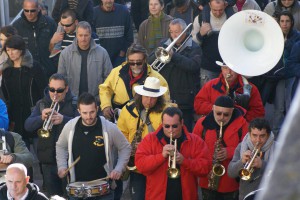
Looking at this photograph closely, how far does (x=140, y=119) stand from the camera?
22.3ft

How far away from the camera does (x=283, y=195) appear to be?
16.5 inches

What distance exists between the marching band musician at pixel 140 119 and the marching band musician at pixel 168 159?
20.5 inches

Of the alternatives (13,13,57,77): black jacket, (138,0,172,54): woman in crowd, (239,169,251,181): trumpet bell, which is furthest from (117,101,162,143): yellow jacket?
(138,0,172,54): woman in crowd

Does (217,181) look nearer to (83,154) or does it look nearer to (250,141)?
(250,141)

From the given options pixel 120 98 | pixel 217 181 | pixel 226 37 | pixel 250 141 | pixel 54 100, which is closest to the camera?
pixel 250 141

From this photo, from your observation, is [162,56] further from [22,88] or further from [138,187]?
[138,187]

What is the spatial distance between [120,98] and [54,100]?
0.92 metres

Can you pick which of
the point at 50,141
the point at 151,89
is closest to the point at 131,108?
the point at 151,89

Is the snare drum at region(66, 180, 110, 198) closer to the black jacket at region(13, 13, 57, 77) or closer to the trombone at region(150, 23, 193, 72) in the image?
the trombone at region(150, 23, 193, 72)

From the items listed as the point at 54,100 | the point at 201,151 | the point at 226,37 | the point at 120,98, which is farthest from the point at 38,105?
the point at 226,37

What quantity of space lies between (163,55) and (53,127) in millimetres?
2007

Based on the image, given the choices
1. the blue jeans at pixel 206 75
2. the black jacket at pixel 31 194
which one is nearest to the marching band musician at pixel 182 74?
the blue jeans at pixel 206 75

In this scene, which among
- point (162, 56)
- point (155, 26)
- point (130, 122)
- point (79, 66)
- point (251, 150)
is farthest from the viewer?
point (155, 26)

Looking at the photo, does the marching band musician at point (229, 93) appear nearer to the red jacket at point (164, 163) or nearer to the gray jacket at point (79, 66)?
the red jacket at point (164, 163)
